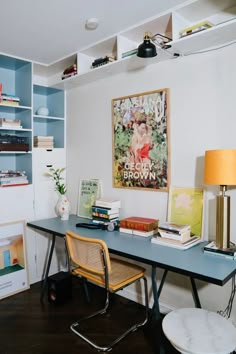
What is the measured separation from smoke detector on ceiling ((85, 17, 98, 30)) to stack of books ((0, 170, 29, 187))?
158 centimetres

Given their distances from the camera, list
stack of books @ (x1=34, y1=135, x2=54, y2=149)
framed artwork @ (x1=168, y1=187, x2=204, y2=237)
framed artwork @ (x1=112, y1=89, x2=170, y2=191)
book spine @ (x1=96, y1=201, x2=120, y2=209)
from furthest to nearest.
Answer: stack of books @ (x1=34, y1=135, x2=54, y2=149) < book spine @ (x1=96, y1=201, x2=120, y2=209) < framed artwork @ (x1=112, y1=89, x2=170, y2=191) < framed artwork @ (x1=168, y1=187, x2=204, y2=237)

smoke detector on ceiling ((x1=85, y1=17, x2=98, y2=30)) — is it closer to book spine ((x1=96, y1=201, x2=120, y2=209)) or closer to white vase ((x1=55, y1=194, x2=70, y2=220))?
book spine ((x1=96, y1=201, x2=120, y2=209))

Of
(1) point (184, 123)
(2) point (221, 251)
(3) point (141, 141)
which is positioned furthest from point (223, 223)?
(3) point (141, 141)

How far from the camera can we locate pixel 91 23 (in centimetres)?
210

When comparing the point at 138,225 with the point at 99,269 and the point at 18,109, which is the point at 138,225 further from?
the point at 18,109

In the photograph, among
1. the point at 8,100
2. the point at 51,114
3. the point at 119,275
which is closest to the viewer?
the point at 119,275

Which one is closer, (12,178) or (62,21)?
(62,21)

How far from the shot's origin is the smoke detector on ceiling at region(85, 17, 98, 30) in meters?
2.05

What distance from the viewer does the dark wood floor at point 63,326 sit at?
79.7 inches

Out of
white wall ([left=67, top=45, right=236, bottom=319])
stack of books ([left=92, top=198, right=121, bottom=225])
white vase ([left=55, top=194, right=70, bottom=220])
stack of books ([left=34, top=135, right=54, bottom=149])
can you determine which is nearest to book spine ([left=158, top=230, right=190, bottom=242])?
white wall ([left=67, top=45, right=236, bottom=319])

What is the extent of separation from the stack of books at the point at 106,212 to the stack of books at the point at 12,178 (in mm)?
857

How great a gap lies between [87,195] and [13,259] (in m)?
0.99

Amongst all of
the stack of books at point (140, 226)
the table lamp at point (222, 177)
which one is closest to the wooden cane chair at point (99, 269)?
the stack of books at point (140, 226)

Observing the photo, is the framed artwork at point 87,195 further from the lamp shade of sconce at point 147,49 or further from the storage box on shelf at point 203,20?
the storage box on shelf at point 203,20
